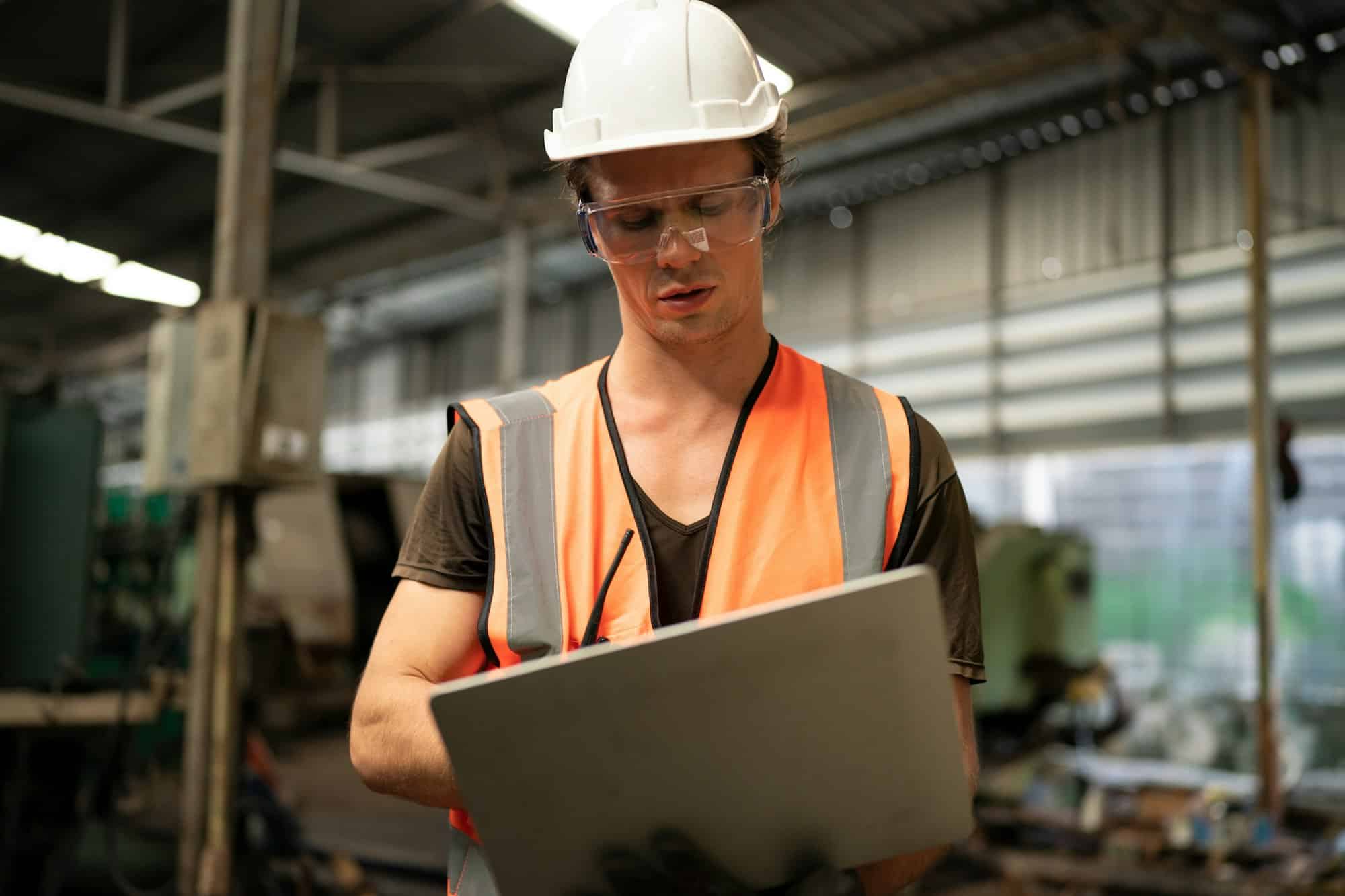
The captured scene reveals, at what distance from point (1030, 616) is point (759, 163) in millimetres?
5860

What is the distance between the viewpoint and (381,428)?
1561cm

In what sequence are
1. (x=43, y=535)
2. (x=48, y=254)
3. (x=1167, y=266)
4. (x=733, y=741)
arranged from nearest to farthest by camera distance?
(x=733, y=741), (x=43, y=535), (x=1167, y=266), (x=48, y=254)

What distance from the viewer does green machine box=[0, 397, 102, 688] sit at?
355cm

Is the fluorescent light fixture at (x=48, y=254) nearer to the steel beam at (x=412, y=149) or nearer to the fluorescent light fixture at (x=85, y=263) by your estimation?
the fluorescent light fixture at (x=85, y=263)

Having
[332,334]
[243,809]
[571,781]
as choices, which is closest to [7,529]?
[243,809]

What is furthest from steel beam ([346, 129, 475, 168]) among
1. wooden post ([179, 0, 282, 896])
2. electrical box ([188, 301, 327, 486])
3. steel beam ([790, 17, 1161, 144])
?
electrical box ([188, 301, 327, 486])

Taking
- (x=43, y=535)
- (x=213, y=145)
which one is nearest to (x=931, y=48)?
(x=213, y=145)

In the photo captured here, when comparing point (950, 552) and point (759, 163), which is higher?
point (759, 163)

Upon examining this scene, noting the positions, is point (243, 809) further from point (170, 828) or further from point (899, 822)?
point (899, 822)

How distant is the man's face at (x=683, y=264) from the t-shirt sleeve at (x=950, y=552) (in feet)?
0.89

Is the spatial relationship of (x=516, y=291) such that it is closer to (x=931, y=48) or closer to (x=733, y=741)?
(x=931, y=48)

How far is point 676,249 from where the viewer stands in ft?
3.78

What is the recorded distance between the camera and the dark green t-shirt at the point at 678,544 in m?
1.14

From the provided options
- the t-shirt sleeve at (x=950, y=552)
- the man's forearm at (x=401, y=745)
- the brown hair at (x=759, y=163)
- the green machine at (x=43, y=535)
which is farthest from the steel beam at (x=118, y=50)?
the t-shirt sleeve at (x=950, y=552)
